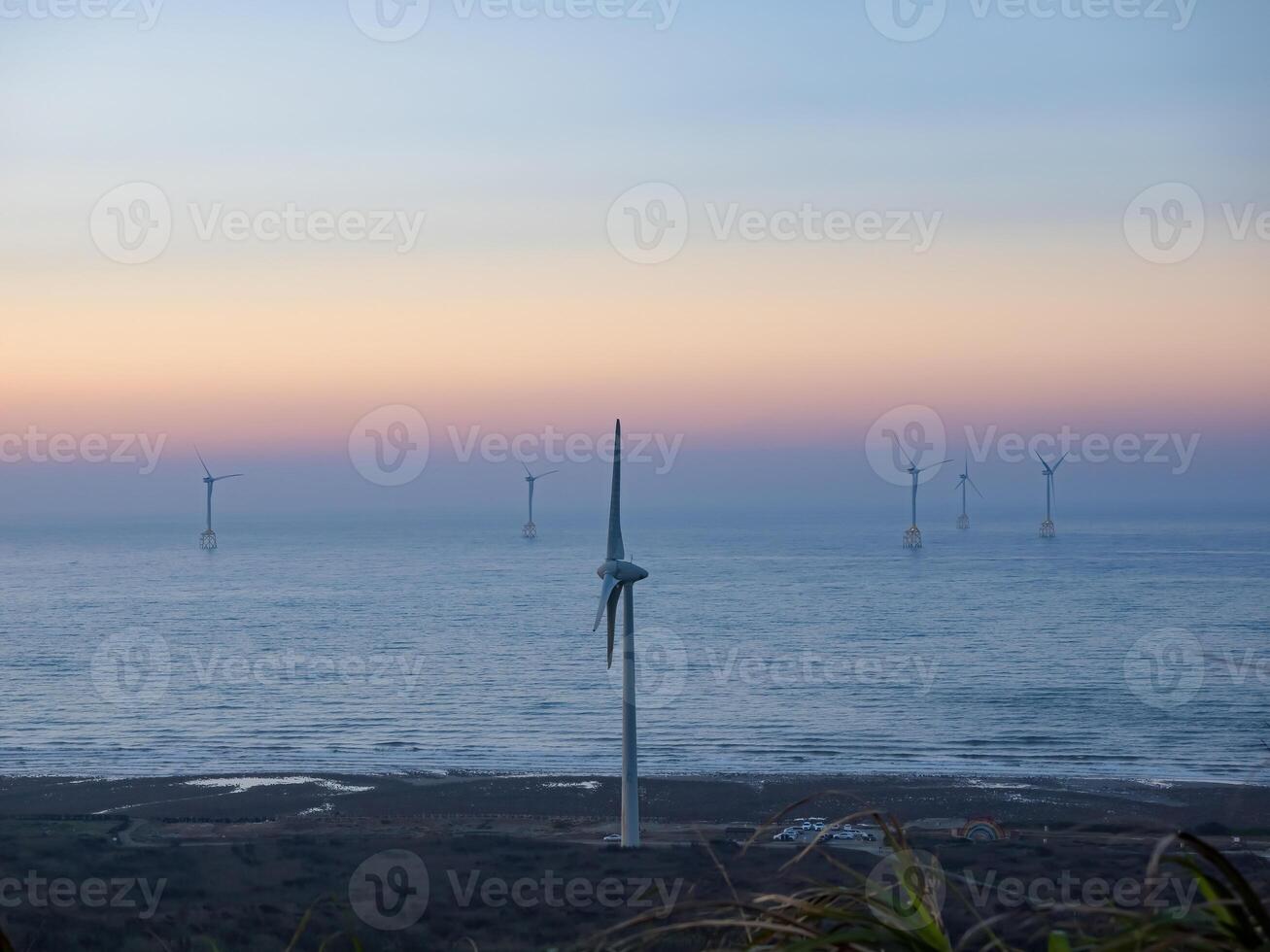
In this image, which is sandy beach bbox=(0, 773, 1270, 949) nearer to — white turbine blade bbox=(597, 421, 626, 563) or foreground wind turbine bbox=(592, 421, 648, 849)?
foreground wind turbine bbox=(592, 421, 648, 849)

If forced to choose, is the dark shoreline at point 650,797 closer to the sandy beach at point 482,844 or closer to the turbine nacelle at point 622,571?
the sandy beach at point 482,844

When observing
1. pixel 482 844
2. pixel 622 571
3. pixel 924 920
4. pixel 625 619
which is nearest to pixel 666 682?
pixel 482 844

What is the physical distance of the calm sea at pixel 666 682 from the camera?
61.4 metres

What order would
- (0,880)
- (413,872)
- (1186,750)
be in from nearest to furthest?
(0,880), (413,872), (1186,750)

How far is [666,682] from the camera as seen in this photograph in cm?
8631

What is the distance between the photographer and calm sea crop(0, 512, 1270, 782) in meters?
61.4

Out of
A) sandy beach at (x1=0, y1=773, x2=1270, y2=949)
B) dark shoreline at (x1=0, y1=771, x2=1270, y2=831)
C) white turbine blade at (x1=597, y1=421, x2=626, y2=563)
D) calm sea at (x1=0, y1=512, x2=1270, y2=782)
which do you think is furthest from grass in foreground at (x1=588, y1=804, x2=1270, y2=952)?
calm sea at (x1=0, y1=512, x2=1270, y2=782)

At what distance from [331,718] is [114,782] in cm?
2033

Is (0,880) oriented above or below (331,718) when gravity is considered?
above

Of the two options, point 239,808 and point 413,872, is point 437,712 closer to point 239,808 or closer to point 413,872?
point 239,808

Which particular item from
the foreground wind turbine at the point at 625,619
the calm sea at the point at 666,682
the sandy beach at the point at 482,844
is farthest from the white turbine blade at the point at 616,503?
the calm sea at the point at 666,682

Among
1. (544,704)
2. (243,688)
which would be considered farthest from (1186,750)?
(243,688)

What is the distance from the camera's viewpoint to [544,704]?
76.5 metres

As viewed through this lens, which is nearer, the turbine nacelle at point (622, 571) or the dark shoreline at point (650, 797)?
the turbine nacelle at point (622, 571)
